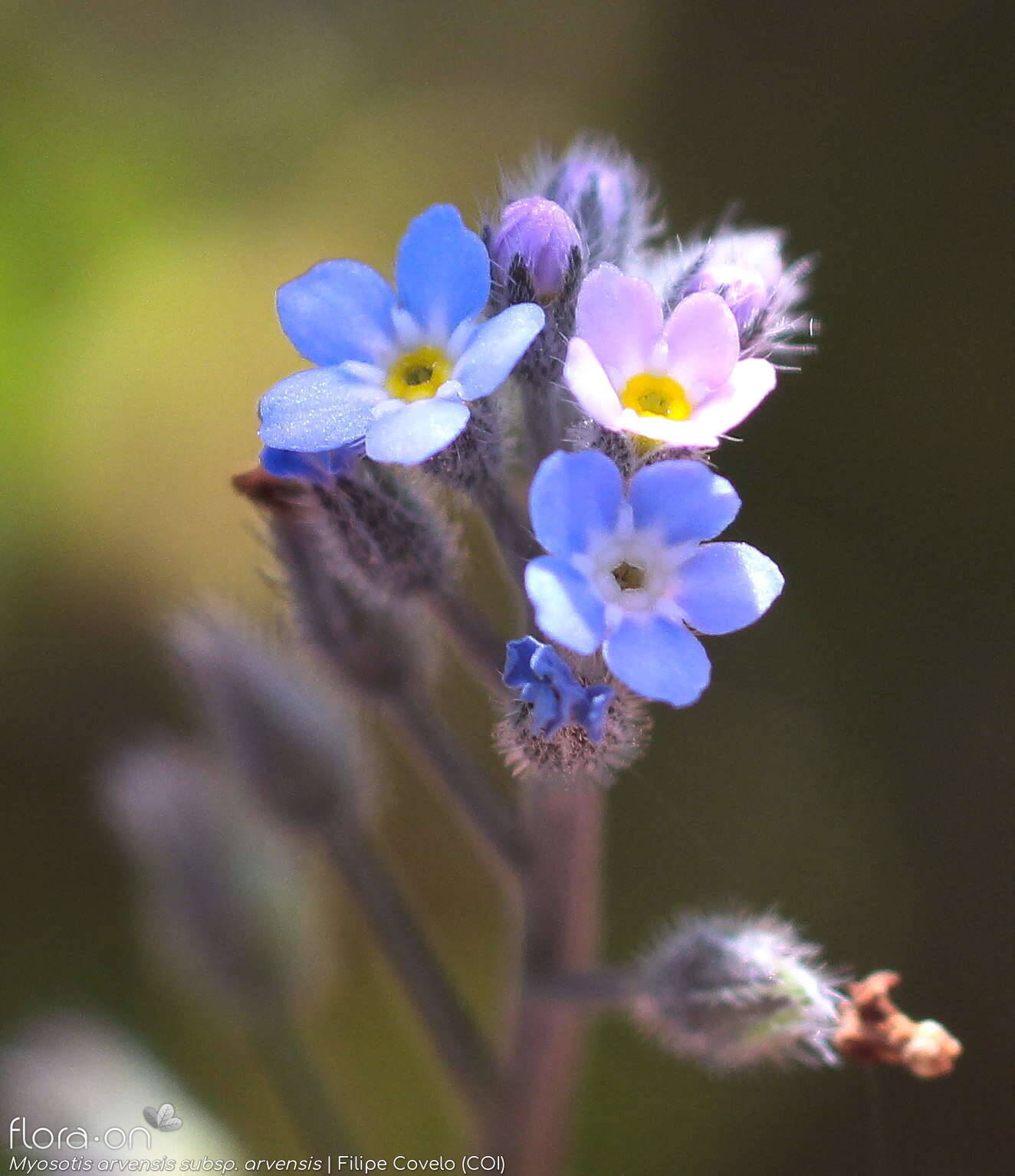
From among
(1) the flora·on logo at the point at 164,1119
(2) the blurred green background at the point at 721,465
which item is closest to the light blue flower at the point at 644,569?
(2) the blurred green background at the point at 721,465

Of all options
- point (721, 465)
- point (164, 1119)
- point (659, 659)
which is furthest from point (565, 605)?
point (721, 465)

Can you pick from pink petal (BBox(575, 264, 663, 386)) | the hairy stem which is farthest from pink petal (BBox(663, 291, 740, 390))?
the hairy stem

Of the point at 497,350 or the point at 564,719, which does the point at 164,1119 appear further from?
the point at 497,350

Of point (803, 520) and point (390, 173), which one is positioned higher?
point (390, 173)

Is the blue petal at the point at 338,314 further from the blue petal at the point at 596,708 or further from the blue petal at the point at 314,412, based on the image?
the blue petal at the point at 596,708

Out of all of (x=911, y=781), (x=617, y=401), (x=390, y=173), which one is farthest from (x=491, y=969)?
(x=390, y=173)

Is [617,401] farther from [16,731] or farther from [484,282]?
[16,731]

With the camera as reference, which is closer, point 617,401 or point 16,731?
point 617,401
